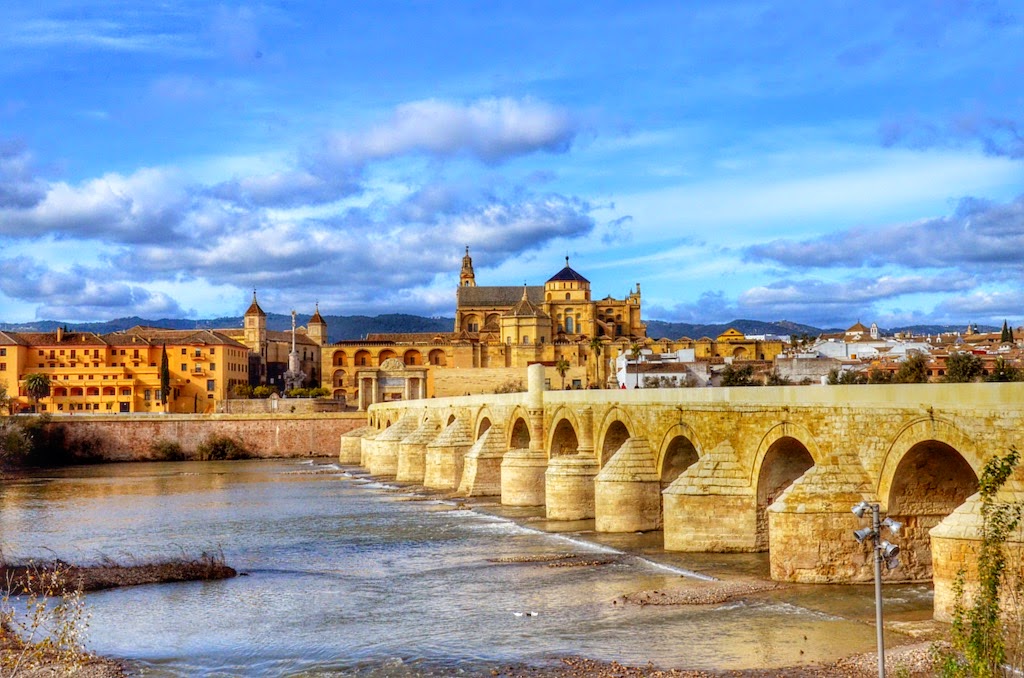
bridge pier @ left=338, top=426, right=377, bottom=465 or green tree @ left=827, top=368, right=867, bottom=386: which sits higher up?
green tree @ left=827, top=368, right=867, bottom=386

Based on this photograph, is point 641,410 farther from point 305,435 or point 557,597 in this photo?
point 305,435

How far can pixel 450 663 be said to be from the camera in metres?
15.0

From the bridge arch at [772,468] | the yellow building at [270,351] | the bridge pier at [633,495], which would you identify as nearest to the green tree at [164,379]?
the yellow building at [270,351]

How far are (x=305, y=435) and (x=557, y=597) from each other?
57764 millimetres

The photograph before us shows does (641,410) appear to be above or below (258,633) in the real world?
above

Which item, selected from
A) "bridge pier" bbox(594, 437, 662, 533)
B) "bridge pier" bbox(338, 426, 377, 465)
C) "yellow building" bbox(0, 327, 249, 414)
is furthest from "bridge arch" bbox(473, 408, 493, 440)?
"yellow building" bbox(0, 327, 249, 414)

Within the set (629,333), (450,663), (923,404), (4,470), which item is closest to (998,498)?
(923,404)

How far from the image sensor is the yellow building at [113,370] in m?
90.6

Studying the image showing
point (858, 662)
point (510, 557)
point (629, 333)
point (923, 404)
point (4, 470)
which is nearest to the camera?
point (858, 662)

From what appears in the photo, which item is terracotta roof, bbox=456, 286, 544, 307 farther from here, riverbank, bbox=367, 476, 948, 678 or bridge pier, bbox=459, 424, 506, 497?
riverbank, bbox=367, 476, 948, 678

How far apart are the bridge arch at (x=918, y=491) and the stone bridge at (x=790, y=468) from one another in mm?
21

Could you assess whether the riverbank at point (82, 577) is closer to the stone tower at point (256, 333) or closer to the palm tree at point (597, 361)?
the palm tree at point (597, 361)

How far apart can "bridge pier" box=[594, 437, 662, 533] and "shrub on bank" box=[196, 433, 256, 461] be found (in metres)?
50.7

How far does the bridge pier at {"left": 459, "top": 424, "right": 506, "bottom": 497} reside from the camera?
128ft
